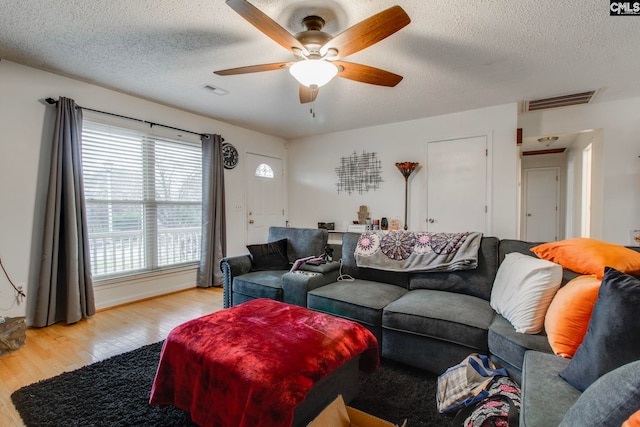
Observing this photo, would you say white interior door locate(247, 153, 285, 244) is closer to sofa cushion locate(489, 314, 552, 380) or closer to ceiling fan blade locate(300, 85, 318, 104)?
ceiling fan blade locate(300, 85, 318, 104)

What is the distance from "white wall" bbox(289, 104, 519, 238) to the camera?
3.84m

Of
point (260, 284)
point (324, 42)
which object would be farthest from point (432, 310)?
point (324, 42)

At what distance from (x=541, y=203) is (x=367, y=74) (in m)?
5.86

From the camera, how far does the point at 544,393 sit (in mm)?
1149

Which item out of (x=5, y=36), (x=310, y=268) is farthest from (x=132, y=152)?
(x=310, y=268)

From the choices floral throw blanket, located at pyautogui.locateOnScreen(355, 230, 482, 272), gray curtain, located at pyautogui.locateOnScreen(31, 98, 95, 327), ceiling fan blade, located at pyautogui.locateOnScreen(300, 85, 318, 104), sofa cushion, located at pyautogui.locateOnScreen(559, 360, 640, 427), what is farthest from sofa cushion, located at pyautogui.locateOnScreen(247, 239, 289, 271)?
sofa cushion, located at pyautogui.locateOnScreen(559, 360, 640, 427)

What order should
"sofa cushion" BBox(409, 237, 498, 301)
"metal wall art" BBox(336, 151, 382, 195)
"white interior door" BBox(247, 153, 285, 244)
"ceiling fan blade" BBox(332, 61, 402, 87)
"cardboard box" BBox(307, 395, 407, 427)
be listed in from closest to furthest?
"cardboard box" BBox(307, 395, 407, 427) < "ceiling fan blade" BBox(332, 61, 402, 87) < "sofa cushion" BBox(409, 237, 498, 301) < "metal wall art" BBox(336, 151, 382, 195) < "white interior door" BBox(247, 153, 285, 244)

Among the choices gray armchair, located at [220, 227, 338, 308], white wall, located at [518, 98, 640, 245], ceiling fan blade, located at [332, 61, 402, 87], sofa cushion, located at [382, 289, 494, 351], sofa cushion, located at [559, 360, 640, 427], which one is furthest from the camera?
white wall, located at [518, 98, 640, 245]

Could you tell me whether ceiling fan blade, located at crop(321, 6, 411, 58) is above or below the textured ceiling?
below

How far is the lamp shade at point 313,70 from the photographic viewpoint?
198 centimetres

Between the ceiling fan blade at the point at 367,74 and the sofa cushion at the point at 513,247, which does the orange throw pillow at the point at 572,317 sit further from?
the ceiling fan blade at the point at 367,74

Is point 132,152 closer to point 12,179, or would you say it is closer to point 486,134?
point 12,179

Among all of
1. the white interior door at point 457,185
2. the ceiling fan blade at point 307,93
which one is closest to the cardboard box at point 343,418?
the ceiling fan blade at point 307,93

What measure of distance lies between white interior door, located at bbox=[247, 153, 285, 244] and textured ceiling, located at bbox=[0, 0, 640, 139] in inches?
59.1
